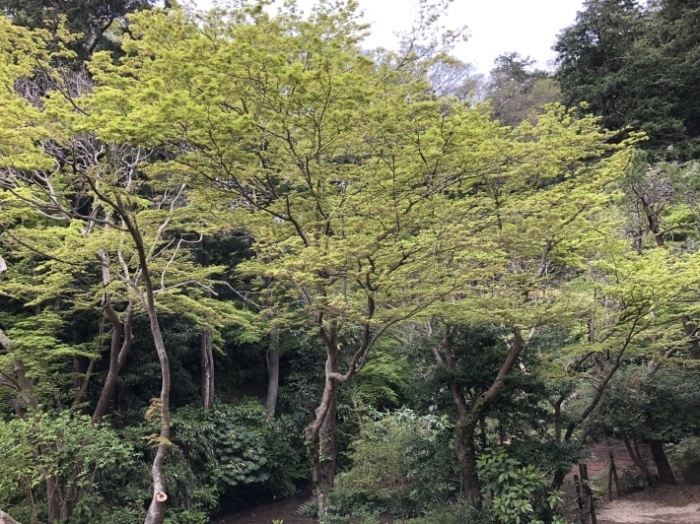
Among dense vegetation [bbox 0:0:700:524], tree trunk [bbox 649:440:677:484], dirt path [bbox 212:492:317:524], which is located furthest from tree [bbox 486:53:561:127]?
dirt path [bbox 212:492:317:524]

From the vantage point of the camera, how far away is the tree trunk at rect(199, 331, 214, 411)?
11.0m

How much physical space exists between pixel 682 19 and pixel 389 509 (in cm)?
1598

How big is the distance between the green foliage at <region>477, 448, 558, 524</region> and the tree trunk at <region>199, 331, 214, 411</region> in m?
6.29

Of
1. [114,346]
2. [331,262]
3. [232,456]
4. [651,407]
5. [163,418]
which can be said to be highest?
[331,262]

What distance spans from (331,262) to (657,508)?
293 inches

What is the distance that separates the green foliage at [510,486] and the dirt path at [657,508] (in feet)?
7.03

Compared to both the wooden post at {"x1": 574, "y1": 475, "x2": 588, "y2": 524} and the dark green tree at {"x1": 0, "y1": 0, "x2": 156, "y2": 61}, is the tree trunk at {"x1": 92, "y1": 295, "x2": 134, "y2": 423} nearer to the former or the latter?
the dark green tree at {"x1": 0, "y1": 0, "x2": 156, "y2": 61}

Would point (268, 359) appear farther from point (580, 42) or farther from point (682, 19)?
point (682, 19)

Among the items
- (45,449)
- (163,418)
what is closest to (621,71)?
(163,418)

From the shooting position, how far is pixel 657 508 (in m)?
8.51

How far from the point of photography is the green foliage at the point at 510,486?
21.2ft

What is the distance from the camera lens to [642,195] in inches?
337

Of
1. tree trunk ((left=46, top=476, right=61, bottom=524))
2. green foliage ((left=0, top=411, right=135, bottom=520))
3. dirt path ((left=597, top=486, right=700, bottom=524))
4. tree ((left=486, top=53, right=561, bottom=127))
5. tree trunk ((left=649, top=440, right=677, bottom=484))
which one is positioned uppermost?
tree ((left=486, top=53, right=561, bottom=127))

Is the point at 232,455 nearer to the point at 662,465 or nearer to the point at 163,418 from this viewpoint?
the point at 163,418
